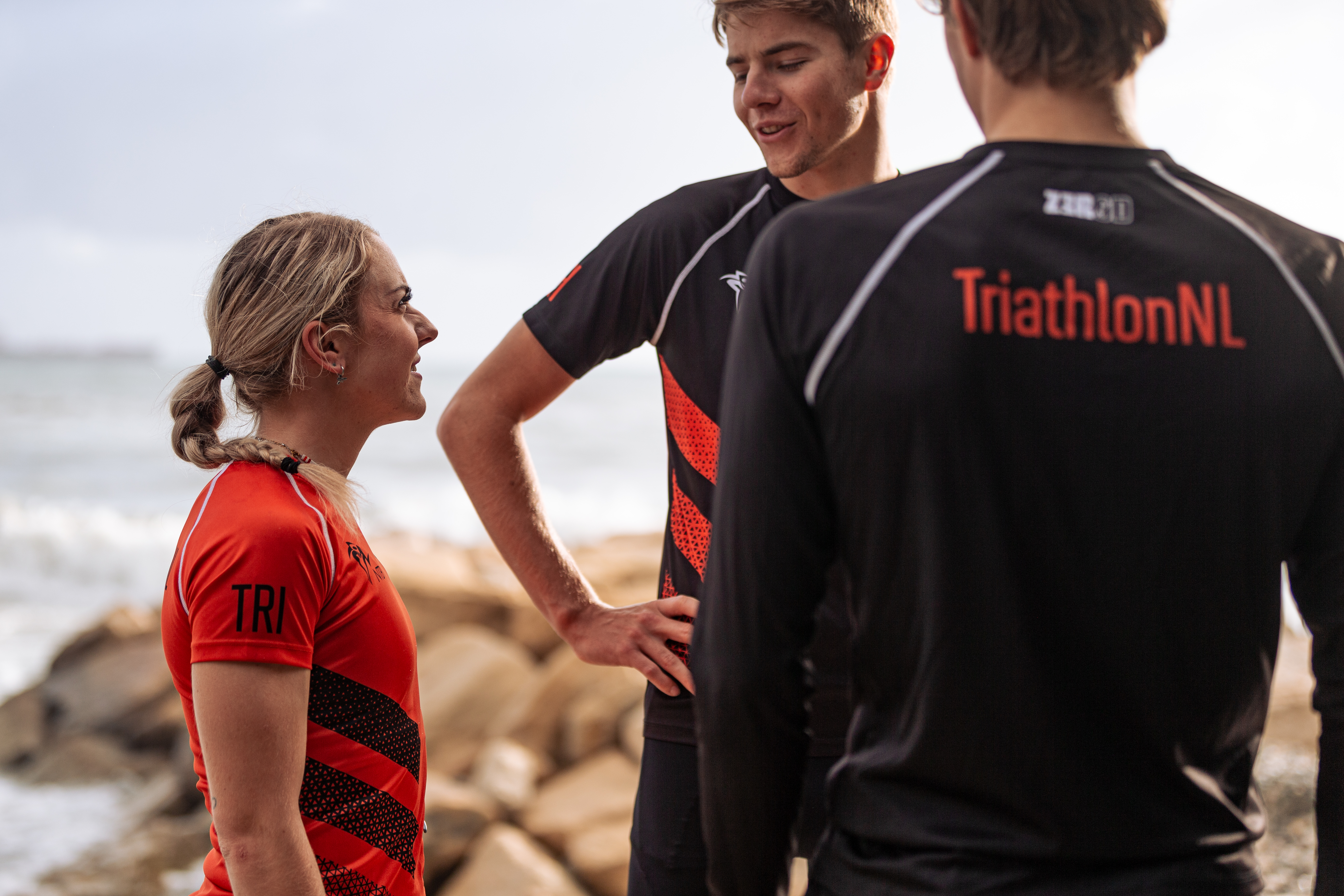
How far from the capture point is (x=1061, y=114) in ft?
3.32

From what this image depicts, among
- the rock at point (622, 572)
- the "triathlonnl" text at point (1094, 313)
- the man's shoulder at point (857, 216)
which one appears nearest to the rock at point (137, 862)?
the rock at point (622, 572)

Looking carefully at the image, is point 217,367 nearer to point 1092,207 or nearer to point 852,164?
point 852,164

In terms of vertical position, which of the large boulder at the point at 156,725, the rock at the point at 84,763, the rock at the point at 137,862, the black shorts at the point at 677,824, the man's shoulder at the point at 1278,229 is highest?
the man's shoulder at the point at 1278,229

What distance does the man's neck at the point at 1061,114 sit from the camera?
1.01 m

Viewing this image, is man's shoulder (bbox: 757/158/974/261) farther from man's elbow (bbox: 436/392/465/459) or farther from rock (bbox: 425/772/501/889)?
rock (bbox: 425/772/501/889)

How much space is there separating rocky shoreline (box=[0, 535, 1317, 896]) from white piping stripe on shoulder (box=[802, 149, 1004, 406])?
3.29m

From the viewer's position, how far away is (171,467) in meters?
18.0

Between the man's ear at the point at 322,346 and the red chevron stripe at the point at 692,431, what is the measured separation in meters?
0.59

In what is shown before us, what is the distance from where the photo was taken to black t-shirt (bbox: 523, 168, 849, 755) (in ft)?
6.02

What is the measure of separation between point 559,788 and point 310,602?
146 inches

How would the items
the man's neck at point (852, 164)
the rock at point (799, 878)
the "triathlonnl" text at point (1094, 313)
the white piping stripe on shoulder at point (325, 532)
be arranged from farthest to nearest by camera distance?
1. the rock at point (799, 878)
2. the man's neck at point (852, 164)
3. the white piping stripe on shoulder at point (325, 532)
4. the "triathlonnl" text at point (1094, 313)

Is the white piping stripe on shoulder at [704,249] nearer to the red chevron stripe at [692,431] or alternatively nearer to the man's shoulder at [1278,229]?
the red chevron stripe at [692,431]

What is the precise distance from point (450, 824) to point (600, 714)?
1222mm

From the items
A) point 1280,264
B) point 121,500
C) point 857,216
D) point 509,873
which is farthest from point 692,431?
point 121,500
